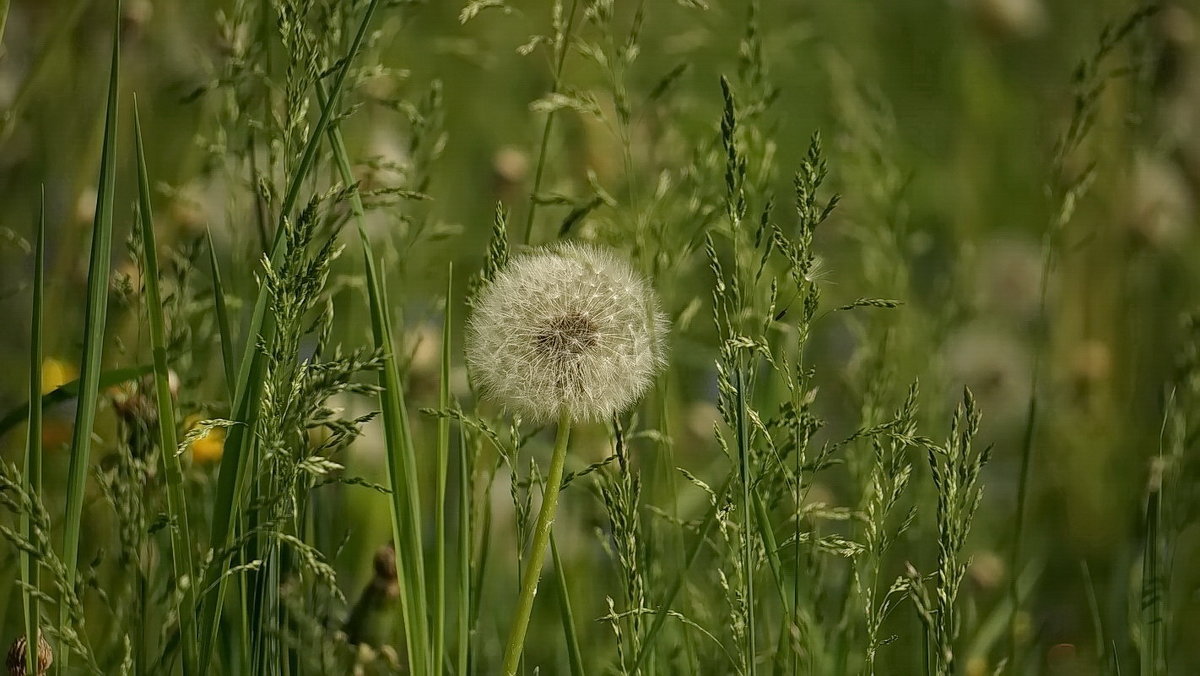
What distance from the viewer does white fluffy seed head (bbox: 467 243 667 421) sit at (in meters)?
0.70

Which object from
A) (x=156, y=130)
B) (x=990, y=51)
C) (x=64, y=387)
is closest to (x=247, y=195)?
(x=156, y=130)

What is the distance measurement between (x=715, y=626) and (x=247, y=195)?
680mm

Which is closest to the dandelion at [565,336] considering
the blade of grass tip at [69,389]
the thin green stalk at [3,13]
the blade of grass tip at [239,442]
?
the blade of grass tip at [239,442]

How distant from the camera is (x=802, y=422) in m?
0.69

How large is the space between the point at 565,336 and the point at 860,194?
66 centimetres

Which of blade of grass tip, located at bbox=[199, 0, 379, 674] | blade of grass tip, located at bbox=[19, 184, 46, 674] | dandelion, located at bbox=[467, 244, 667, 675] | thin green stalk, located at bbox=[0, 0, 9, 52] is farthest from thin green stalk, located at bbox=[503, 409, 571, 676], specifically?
thin green stalk, located at bbox=[0, 0, 9, 52]

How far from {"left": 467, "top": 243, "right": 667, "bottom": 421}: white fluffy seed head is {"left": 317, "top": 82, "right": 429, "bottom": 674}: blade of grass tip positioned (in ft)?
0.21

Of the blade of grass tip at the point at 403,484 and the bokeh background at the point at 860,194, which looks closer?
the blade of grass tip at the point at 403,484

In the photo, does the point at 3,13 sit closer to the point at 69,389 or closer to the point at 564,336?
the point at 69,389

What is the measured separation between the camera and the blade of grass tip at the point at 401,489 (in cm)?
68

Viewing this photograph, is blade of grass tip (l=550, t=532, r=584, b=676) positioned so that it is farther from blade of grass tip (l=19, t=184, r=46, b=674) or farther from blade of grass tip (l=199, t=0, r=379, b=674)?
blade of grass tip (l=19, t=184, r=46, b=674)

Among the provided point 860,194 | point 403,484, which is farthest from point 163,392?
point 860,194

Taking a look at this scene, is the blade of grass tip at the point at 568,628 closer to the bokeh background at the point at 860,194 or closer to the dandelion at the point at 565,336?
the dandelion at the point at 565,336

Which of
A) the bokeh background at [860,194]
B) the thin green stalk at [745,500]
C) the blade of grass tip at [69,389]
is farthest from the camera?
the bokeh background at [860,194]
